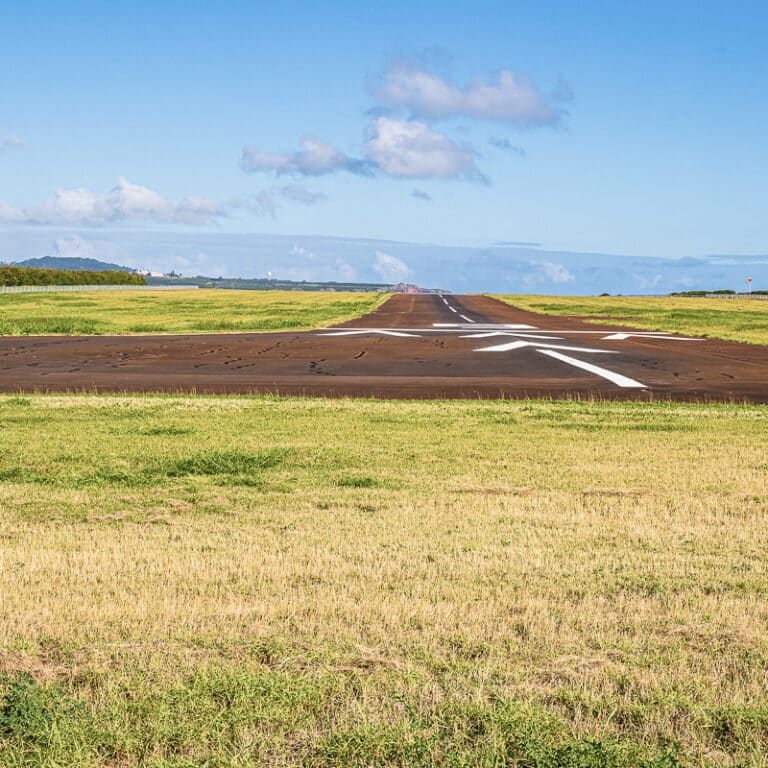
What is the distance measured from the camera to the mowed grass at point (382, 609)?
4.76m

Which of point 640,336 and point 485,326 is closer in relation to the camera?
point 640,336

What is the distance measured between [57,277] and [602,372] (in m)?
144

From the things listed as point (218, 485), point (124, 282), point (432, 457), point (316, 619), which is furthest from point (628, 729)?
point (124, 282)

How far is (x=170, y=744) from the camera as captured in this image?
4680 millimetres

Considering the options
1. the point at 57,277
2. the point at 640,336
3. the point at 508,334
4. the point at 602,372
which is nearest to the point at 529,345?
the point at 508,334

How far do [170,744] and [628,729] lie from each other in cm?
256

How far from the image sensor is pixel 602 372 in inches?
1096

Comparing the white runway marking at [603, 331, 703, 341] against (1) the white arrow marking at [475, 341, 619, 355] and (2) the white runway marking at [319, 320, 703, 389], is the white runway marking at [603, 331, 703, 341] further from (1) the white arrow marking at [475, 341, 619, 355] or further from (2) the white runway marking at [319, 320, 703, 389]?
(1) the white arrow marking at [475, 341, 619, 355]

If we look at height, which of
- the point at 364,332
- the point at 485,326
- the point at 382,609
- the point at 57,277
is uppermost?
the point at 57,277

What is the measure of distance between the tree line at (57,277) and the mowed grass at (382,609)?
5339 inches

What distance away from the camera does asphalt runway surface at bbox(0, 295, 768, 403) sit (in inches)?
933

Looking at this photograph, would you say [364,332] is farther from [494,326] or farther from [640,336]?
[640,336]

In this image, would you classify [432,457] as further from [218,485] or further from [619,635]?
[619,635]

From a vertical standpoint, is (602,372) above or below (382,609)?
above
